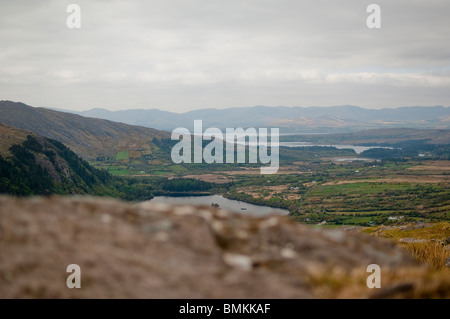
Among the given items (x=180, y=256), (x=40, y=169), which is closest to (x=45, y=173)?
(x=40, y=169)

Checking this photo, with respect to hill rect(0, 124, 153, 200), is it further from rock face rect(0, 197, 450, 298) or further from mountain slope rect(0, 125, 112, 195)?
rock face rect(0, 197, 450, 298)

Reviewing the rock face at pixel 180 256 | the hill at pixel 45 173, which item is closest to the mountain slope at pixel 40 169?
the hill at pixel 45 173

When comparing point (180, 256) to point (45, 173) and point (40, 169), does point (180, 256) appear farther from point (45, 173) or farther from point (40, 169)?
point (40, 169)

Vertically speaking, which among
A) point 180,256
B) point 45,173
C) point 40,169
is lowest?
point 45,173

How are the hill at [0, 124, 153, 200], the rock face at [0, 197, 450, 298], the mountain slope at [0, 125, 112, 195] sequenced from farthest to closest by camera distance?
the hill at [0, 124, 153, 200] → the mountain slope at [0, 125, 112, 195] → the rock face at [0, 197, 450, 298]

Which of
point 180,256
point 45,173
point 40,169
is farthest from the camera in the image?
point 45,173

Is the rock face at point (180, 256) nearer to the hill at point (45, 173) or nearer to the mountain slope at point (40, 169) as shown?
the hill at point (45, 173)

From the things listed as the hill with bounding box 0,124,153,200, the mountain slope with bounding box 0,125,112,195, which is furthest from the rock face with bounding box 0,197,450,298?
the mountain slope with bounding box 0,125,112,195

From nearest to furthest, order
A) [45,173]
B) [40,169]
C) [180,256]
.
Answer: [180,256]
[40,169]
[45,173]
